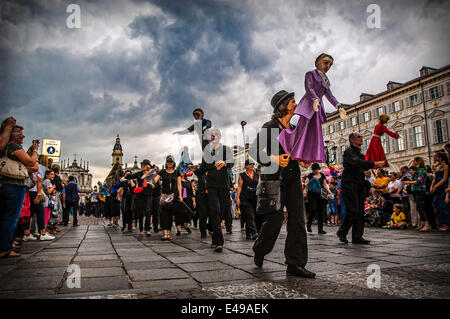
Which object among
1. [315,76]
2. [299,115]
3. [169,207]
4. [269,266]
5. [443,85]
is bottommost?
Result: [269,266]

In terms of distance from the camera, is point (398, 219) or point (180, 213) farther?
point (398, 219)

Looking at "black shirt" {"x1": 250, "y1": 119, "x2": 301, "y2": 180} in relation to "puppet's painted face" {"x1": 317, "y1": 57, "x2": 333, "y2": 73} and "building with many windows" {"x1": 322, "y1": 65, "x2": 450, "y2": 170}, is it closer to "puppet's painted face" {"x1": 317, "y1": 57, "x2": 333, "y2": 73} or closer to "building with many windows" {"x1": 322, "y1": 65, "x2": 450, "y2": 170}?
"puppet's painted face" {"x1": 317, "y1": 57, "x2": 333, "y2": 73}

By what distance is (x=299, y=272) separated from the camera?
338cm

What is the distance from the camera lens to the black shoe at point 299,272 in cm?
331

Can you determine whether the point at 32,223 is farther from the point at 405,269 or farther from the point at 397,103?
the point at 397,103

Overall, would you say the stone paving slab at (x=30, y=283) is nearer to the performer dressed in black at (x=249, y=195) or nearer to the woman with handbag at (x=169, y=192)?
the woman with handbag at (x=169, y=192)

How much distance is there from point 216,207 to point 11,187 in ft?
10.8

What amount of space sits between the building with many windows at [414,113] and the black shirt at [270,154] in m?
34.3

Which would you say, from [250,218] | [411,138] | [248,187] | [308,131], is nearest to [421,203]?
[248,187]

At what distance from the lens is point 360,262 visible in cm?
418

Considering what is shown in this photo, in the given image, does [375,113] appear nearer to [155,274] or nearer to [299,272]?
[299,272]

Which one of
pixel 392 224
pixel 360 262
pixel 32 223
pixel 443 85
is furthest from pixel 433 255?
pixel 443 85
